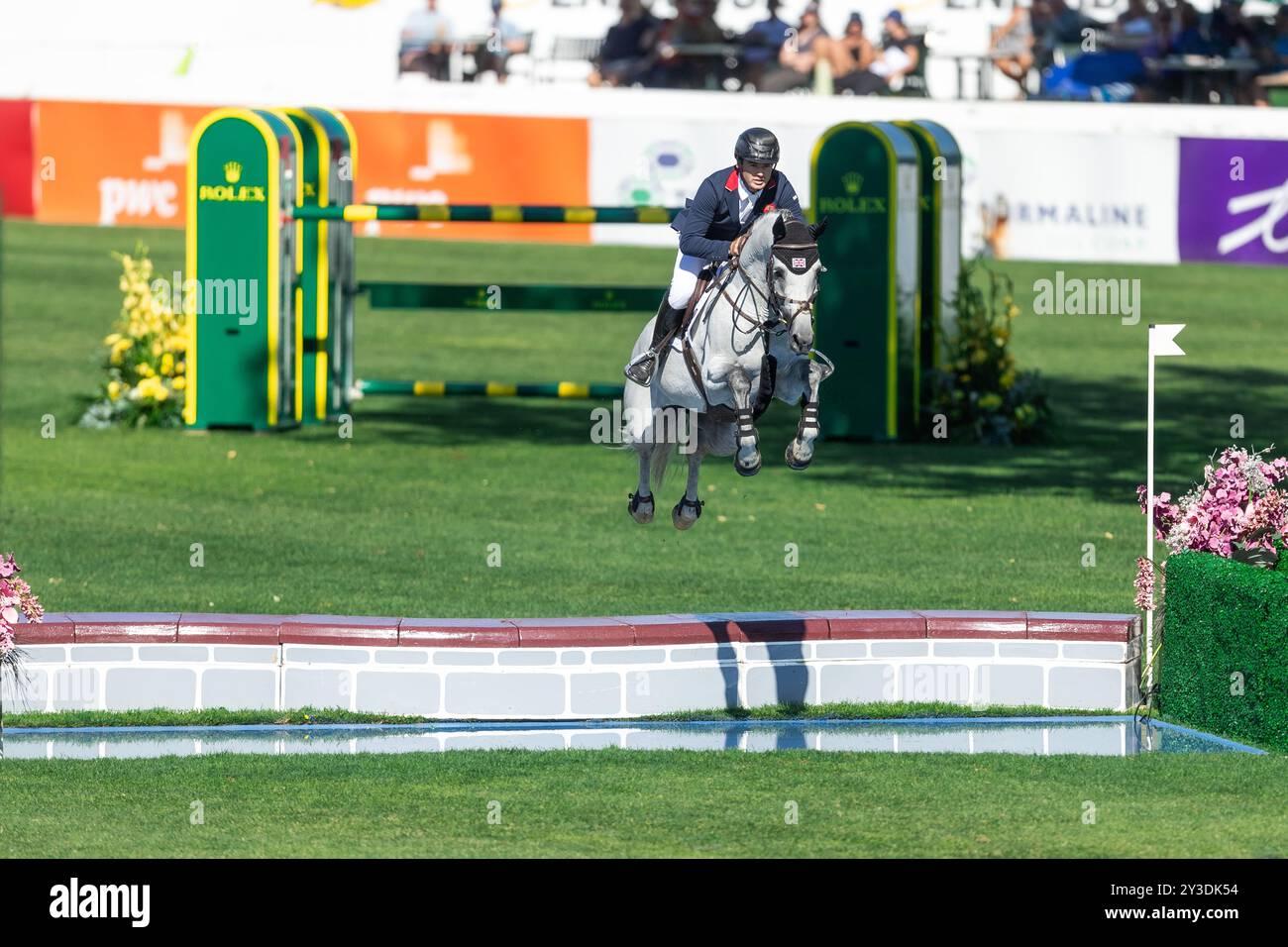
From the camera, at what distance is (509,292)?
19625 mm

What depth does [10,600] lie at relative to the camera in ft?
34.2

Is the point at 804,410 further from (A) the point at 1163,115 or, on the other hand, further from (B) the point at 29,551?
(A) the point at 1163,115

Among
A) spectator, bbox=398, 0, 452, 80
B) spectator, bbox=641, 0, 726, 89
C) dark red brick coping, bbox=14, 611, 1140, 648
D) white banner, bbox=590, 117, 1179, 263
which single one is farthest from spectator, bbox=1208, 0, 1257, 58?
dark red brick coping, bbox=14, 611, 1140, 648

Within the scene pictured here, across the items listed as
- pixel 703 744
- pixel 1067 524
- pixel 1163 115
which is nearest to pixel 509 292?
pixel 1067 524

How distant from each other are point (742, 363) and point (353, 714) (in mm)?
2871

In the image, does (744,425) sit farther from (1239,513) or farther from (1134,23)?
(1134,23)

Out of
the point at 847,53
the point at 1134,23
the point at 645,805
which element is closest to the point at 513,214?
the point at 645,805

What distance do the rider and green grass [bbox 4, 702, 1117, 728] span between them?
207cm

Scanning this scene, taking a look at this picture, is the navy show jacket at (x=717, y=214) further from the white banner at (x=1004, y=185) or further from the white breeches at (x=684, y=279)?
the white banner at (x=1004, y=185)

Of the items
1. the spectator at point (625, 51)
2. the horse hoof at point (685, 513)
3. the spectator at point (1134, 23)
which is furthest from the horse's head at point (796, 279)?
the spectator at point (1134, 23)

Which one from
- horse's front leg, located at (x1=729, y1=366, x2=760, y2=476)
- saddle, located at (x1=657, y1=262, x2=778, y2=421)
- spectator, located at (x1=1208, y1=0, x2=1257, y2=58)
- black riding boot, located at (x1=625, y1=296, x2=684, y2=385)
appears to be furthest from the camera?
spectator, located at (x1=1208, y1=0, x2=1257, y2=58)

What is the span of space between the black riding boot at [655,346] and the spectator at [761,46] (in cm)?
2523

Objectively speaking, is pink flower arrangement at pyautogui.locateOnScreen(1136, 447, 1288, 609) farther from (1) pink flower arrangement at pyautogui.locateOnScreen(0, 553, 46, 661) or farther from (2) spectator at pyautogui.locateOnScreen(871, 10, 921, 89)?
(2) spectator at pyautogui.locateOnScreen(871, 10, 921, 89)

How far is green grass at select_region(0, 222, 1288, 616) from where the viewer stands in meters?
14.7
